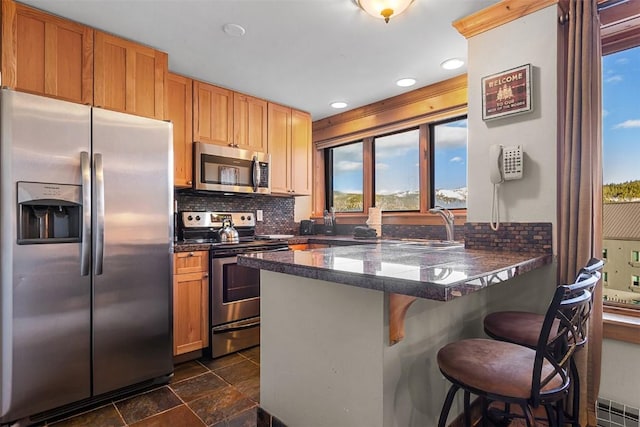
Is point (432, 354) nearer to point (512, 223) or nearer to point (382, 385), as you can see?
point (382, 385)

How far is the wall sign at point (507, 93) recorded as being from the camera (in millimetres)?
1836

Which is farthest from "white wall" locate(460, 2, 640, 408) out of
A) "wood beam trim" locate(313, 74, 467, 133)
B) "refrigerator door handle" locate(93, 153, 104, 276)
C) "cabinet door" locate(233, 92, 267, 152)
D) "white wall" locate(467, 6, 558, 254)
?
"refrigerator door handle" locate(93, 153, 104, 276)

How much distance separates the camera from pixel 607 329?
5.73ft

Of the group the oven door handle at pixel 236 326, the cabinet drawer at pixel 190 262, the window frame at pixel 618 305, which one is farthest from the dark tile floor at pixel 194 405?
the window frame at pixel 618 305

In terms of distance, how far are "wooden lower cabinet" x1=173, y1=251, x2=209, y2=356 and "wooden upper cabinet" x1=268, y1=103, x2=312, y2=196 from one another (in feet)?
4.11

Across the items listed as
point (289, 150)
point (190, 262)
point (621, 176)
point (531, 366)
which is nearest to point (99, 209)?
point (190, 262)

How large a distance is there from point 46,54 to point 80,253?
1.22 meters

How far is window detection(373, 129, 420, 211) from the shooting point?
11.4 ft

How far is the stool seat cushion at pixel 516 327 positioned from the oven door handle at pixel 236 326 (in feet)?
6.43

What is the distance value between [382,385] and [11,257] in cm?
195

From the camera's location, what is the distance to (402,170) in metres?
3.59

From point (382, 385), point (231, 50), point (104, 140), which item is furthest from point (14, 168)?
point (382, 385)

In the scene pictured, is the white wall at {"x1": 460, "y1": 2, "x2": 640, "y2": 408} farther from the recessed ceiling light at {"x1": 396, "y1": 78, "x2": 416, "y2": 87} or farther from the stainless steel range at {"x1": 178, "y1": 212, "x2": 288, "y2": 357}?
the stainless steel range at {"x1": 178, "y1": 212, "x2": 288, "y2": 357}

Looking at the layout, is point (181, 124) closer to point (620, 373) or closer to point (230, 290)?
point (230, 290)
